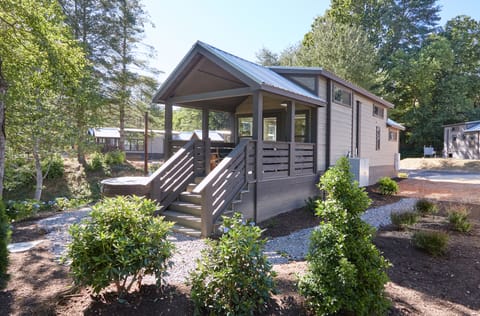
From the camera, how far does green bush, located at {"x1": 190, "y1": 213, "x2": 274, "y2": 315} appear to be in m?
2.46

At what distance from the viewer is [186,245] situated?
4754mm

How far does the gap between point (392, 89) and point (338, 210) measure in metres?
32.2

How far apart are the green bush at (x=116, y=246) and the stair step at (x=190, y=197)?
345cm

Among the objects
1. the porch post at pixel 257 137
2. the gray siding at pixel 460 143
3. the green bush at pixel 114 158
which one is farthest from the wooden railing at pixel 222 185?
the gray siding at pixel 460 143

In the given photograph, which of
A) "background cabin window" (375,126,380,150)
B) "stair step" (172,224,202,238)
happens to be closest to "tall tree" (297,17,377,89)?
"background cabin window" (375,126,380,150)

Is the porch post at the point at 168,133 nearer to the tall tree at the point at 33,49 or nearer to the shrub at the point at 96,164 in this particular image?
the tall tree at the point at 33,49

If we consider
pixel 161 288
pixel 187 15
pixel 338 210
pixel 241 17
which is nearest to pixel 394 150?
pixel 241 17

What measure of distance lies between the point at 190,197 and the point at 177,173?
68cm

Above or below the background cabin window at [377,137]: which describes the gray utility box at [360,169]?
below

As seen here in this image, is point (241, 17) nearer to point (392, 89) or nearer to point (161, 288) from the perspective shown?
point (161, 288)

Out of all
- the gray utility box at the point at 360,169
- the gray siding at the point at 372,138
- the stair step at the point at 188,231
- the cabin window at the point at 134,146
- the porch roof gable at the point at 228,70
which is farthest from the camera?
the cabin window at the point at 134,146

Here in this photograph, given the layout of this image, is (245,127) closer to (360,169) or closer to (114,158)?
(360,169)

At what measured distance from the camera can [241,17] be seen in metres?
14.0

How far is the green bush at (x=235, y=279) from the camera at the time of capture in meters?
2.46
